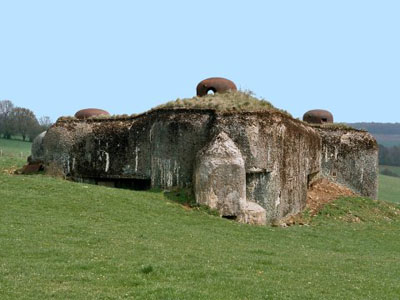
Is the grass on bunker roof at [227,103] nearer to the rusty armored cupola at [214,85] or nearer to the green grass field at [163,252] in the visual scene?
the rusty armored cupola at [214,85]

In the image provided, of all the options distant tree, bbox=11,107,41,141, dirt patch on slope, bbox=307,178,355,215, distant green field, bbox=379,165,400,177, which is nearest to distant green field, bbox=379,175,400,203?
distant green field, bbox=379,165,400,177

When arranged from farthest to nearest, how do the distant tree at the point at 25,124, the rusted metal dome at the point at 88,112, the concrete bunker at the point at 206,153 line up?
the distant tree at the point at 25,124 → the rusted metal dome at the point at 88,112 → the concrete bunker at the point at 206,153

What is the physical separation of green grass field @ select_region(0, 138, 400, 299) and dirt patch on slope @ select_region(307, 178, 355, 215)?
7.92 feet

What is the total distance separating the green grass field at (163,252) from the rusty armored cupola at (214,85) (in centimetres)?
840

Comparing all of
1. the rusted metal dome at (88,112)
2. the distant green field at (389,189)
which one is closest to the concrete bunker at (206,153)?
the rusted metal dome at (88,112)

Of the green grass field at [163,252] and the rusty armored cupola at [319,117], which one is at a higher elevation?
the rusty armored cupola at [319,117]

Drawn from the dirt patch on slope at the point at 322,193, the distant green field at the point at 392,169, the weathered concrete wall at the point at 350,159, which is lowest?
the distant green field at the point at 392,169

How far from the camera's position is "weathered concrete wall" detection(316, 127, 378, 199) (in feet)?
132

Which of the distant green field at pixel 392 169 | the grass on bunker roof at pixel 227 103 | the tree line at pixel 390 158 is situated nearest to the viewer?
the grass on bunker roof at pixel 227 103

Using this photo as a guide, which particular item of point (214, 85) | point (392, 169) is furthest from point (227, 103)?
point (392, 169)

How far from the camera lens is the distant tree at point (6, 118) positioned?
302 feet

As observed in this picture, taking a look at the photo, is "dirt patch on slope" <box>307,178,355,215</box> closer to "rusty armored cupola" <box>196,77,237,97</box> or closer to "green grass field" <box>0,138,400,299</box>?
"green grass field" <box>0,138,400,299</box>

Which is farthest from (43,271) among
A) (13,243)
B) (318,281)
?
(318,281)

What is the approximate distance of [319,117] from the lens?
1716 inches
